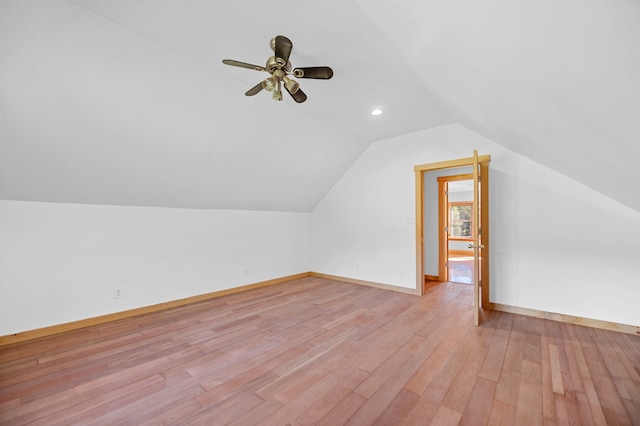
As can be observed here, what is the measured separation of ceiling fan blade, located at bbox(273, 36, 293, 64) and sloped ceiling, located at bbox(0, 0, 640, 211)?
227mm

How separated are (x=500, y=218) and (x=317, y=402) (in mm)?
3465

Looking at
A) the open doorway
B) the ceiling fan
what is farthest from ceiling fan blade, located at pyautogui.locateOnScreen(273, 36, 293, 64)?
the open doorway

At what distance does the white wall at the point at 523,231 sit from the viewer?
9.83 feet

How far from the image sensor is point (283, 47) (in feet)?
6.31

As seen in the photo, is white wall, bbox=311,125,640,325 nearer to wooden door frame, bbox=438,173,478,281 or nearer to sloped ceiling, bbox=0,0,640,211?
sloped ceiling, bbox=0,0,640,211

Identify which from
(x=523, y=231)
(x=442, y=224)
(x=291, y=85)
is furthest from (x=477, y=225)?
(x=291, y=85)

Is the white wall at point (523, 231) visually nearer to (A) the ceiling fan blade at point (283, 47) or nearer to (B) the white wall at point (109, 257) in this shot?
(B) the white wall at point (109, 257)

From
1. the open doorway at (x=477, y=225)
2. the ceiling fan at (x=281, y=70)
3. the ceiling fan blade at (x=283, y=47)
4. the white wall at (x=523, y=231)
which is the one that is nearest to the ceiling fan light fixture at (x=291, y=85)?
the ceiling fan at (x=281, y=70)

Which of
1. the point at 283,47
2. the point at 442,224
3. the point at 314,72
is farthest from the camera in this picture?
the point at 442,224

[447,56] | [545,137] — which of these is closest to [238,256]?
[447,56]

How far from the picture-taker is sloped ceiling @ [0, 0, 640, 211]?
1266 mm

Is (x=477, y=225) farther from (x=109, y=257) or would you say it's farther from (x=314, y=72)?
(x=109, y=257)

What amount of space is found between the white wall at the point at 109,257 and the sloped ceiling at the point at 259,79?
27cm

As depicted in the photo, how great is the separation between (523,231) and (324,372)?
3.26m
